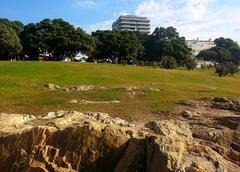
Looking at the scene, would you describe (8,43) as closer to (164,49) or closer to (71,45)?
(71,45)

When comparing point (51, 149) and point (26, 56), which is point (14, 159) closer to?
point (51, 149)

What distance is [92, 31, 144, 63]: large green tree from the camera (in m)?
109

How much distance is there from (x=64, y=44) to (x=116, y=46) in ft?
48.5

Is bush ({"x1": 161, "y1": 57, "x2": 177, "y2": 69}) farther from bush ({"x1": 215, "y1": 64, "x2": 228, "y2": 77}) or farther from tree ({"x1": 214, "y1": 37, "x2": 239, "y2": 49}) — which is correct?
tree ({"x1": 214, "y1": 37, "x2": 239, "y2": 49})

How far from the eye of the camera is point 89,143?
49.7 feet

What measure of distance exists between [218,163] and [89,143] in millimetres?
4069

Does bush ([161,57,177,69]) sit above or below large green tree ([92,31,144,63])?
below

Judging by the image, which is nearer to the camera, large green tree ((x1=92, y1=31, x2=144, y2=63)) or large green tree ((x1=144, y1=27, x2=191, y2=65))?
large green tree ((x1=92, y1=31, x2=144, y2=63))

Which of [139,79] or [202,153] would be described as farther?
[139,79]

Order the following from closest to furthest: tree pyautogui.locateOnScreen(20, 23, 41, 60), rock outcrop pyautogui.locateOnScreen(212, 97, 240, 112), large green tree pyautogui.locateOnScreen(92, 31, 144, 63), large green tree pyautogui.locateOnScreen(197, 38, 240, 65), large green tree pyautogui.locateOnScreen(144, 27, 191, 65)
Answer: rock outcrop pyautogui.locateOnScreen(212, 97, 240, 112), tree pyautogui.locateOnScreen(20, 23, 41, 60), large green tree pyautogui.locateOnScreen(92, 31, 144, 63), large green tree pyautogui.locateOnScreen(144, 27, 191, 65), large green tree pyautogui.locateOnScreen(197, 38, 240, 65)

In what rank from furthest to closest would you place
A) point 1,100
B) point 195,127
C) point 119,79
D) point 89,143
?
point 119,79, point 1,100, point 195,127, point 89,143

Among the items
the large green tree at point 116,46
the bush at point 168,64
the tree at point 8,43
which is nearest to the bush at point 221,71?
the bush at point 168,64

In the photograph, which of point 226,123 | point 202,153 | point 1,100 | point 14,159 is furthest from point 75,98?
point 202,153

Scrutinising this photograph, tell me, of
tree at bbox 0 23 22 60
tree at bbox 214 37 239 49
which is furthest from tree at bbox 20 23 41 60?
tree at bbox 214 37 239 49
